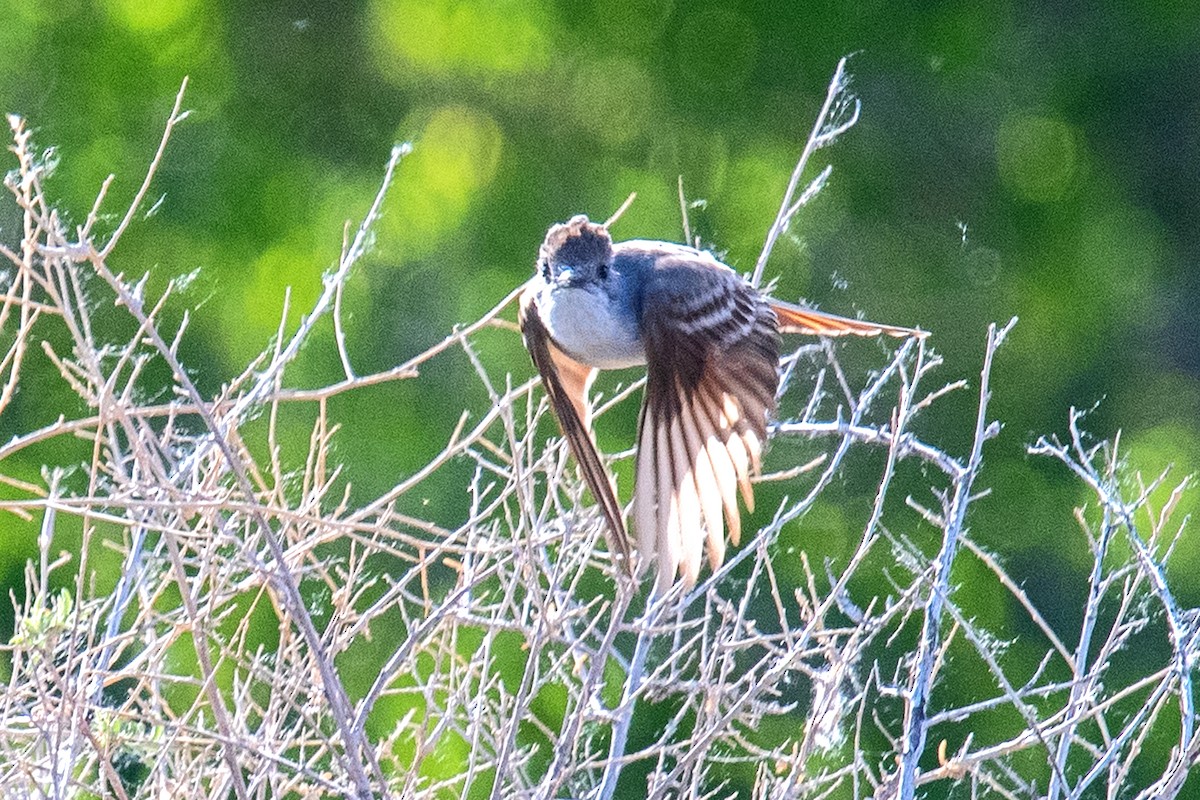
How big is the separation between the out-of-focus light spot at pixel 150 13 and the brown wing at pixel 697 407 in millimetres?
4166

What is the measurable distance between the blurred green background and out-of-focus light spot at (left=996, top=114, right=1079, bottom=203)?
0.04 ft

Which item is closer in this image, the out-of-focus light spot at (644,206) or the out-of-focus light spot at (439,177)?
the out-of-focus light spot at (644,206)

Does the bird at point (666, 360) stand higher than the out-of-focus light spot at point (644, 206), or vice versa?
the bird at point (666, 360)

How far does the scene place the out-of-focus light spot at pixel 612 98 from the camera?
6668 mm

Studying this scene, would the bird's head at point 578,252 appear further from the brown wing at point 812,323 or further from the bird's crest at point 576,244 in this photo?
the brown wing at point 812,323

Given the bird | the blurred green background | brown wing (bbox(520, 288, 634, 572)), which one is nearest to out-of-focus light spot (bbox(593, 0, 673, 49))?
the blurred green background

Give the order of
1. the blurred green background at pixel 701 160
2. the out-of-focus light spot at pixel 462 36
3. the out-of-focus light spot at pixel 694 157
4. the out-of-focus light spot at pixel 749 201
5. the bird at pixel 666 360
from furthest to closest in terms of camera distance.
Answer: the out-of-focus light spot at pixel 462 36 < the out-of-focus light spot at pixel 694 157 < the blurred green background at pixel 701 160 < the out-of-focus light spot at pixel 749 201 < the bird at pixel 666 360

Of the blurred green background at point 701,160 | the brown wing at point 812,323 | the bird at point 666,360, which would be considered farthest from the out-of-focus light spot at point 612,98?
the bird at point 666,360

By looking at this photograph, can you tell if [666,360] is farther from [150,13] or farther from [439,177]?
[150,13]

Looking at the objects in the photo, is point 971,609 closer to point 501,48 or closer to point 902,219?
point 902,219

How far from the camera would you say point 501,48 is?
6621 mm

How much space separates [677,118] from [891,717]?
2.43 meters

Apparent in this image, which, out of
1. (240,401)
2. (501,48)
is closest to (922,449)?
(240,401)

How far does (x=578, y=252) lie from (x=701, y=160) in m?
3.54
